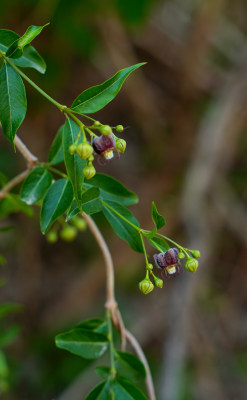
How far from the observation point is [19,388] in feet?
9.62

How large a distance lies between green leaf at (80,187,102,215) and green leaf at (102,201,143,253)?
91 millimetres

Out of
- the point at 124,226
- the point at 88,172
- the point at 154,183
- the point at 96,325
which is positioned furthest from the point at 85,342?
the point at 154,183

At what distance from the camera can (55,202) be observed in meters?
0.88

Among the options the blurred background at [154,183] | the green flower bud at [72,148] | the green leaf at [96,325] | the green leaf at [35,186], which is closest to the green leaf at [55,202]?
the green leaf at [35,186]

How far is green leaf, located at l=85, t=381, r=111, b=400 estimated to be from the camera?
3.15 feet

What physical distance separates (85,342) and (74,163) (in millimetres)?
410

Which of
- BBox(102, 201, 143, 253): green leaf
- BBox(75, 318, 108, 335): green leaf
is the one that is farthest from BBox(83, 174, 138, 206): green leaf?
BBox(75, 318, 108, 335): green leaf

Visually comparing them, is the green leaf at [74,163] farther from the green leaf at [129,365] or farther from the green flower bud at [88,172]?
the green leaf at [129,365]

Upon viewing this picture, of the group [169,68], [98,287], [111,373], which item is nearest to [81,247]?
[98,287]

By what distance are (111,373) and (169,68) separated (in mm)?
2831

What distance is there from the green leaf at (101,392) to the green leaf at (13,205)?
0.37m

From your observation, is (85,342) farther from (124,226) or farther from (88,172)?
(88,172)

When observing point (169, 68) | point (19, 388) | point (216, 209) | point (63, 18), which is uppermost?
point (63, 18)

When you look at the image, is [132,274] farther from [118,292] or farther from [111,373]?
[111,373]
